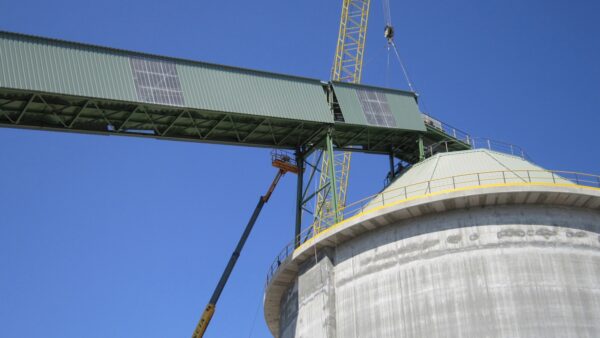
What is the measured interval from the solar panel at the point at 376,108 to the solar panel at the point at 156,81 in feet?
35.2

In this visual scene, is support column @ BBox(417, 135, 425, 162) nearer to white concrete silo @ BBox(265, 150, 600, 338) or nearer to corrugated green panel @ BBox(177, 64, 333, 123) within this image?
corrugated green panel @ BBox(177, 64, 333, 123)

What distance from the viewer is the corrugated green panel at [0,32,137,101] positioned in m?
34.9

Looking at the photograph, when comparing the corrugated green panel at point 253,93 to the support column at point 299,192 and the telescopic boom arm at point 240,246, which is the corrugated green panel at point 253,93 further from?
the telescopic boom arm at point 240,246

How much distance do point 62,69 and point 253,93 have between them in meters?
9.55

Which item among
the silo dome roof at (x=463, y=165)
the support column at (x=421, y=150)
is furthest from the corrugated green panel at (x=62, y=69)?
the support column at (x=421, y=150)

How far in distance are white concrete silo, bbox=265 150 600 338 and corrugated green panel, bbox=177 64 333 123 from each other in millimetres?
7051

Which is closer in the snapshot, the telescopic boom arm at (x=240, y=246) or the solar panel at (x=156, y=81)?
the solar panel at (x=156, y=81)

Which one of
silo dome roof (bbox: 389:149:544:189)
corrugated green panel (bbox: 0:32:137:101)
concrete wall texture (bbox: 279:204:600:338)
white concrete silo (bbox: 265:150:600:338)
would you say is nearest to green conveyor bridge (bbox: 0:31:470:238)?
corrugated green panel (bbox: 0:32:137:101)

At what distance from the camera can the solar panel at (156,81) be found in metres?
37.7

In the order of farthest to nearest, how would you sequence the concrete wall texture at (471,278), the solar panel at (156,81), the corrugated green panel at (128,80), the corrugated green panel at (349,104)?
the corrugated green panel at (349,104), the solar panel at (156,81), the corrugated green panel at (128,80), the concrete wall texture at (471,278)

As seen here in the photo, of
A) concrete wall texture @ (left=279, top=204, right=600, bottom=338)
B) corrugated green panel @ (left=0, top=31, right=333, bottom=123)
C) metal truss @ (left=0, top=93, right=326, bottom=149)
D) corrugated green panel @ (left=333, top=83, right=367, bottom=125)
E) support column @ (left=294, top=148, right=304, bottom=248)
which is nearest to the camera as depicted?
concrete wall texture @ (left=279, top=204, right=600, bottom=338)

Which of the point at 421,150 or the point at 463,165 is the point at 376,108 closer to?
the point at 421,150

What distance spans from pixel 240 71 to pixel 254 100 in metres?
1.81

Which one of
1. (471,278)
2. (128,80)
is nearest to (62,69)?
(128,80)
